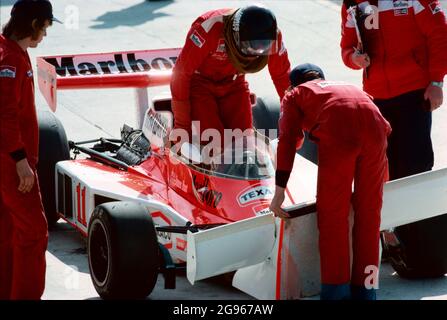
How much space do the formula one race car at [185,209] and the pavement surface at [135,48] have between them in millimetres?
212

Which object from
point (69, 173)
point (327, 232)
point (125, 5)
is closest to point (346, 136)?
point (327, 232)

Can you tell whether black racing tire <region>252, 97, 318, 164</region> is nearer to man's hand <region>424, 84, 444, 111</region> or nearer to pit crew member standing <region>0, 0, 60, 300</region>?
man's hand <region>424, 84, 444, 111</region>

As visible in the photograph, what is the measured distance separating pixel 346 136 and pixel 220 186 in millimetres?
1193

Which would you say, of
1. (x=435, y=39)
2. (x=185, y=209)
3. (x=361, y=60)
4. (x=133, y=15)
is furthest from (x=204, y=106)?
(x=133, y=15)

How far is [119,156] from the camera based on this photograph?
8.36m

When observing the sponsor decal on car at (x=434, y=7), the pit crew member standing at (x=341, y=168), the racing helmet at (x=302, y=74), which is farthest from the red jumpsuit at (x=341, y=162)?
the sponsor decal on car at (x=434, y=7)

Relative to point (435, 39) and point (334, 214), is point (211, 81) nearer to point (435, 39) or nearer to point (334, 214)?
point (435, 39)

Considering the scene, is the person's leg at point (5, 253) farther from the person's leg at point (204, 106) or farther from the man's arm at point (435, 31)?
the man's arm at point (435, 31)

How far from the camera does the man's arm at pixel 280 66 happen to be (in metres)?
7.36

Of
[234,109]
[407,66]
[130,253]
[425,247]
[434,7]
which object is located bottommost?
[425,247]

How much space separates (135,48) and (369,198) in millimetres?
7807

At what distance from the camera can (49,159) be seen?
8.12 metres

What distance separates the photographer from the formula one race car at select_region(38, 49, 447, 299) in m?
6.14

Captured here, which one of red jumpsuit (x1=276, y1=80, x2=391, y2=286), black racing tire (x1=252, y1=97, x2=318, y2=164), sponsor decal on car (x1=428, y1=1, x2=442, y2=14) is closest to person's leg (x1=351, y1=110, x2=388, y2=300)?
red jumpsuit (x1=276, y1=80, x2=391, y2=286)
